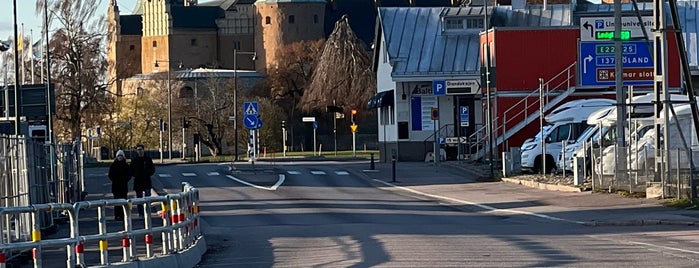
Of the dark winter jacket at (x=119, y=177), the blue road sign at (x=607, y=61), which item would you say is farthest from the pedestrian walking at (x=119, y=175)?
the blue road sign at (x=607, y=61)

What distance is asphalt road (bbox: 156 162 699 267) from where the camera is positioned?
17.9 metres

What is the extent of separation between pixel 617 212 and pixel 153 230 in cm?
1283

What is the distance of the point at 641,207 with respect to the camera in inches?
1110

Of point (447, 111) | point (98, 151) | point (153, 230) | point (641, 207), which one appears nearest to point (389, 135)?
point (447, 111)

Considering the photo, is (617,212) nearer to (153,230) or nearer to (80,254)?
(153,230)

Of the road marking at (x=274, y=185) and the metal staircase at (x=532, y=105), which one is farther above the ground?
the metal staircase at (x=532, y=105)

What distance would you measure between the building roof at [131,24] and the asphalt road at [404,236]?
453 ft

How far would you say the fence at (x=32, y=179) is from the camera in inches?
887

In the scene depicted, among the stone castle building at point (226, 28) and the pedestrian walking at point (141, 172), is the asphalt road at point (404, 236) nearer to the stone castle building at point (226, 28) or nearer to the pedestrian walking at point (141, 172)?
the pedestrian walking at point (141, 172)

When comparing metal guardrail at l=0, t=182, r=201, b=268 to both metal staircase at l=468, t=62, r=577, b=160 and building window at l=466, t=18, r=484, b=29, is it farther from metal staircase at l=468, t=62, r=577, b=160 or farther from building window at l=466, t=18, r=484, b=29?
building window at l=466, t=18, r=484, b=29

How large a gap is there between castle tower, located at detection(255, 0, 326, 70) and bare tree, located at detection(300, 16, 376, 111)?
55879 mm

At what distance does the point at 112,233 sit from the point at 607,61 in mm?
34225

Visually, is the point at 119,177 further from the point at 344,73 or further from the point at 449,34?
the point at 344,73

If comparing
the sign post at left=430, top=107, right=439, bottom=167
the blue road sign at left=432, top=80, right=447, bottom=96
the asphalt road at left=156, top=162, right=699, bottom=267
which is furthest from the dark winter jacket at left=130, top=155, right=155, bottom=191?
the blue road sign at left=432, top=80, right=447, bottom=96
